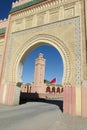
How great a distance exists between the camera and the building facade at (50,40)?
277 inches

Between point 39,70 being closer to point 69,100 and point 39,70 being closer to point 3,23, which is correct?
point 3,23

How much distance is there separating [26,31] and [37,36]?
1145mm

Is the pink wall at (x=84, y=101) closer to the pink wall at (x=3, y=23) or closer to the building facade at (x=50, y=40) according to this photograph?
the building facade at (x=50, y=40)

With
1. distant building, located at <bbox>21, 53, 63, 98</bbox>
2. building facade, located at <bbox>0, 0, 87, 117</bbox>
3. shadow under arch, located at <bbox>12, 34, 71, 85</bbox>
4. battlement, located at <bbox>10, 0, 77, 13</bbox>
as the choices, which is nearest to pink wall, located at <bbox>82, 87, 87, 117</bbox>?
building facade, located at <bbox>0, 0, 87, 117</bbox>

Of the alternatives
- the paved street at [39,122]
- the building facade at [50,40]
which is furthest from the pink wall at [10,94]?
the paved street at [39,122]

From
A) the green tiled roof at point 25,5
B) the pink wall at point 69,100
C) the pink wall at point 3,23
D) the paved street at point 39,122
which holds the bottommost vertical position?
the paved street at point 39,122

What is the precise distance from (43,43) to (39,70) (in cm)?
2325

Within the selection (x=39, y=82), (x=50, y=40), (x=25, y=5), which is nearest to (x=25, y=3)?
(x=25, y=5)

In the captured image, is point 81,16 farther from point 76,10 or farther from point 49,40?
point 49,40

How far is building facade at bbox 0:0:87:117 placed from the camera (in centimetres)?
704

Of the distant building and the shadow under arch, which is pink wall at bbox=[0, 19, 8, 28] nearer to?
the shadow under arch

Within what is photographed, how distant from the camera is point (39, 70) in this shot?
32281 millimetres

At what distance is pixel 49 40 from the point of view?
8641 millimetres

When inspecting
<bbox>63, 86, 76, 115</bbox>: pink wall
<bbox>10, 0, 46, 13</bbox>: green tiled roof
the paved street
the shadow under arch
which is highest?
<bbox>10, 0, 46, 13</bbox>: green tiled roof
